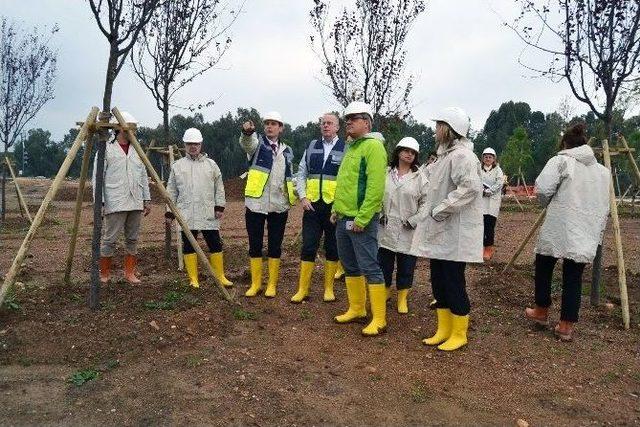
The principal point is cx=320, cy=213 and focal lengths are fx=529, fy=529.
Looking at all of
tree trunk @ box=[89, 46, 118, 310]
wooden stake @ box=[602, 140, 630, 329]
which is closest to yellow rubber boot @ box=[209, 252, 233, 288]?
tree trunk @ box=[89, 46, 118, 310]

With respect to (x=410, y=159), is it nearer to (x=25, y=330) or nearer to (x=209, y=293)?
(x=209, y=293)

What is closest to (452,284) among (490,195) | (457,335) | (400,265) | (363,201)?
(457,335)

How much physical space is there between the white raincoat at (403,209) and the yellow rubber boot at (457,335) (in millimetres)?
1139

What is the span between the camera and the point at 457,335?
4.47 m

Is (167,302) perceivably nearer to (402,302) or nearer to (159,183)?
(159,183)

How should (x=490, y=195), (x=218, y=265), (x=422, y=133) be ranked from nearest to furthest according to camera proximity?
(x=218, y=265) → (x=490, y=195) → (x=422, y=133)

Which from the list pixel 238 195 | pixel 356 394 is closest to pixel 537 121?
pixel 238 195

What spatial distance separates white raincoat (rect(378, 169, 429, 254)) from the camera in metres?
5.46

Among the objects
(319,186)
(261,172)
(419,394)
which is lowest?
(419,394)

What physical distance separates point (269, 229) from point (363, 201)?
161cm

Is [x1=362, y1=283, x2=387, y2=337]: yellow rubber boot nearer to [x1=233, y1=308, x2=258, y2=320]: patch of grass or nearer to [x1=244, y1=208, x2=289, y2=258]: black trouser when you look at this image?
[x1=233, y1=308, x2=258, y2=320]: patch of grass

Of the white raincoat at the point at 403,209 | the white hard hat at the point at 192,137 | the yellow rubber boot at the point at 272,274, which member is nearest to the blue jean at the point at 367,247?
the white raincoat at the point at 403,209

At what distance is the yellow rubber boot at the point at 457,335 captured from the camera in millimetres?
4426

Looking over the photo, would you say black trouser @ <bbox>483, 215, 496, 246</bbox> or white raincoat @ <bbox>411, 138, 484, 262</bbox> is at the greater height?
white raincoat @ <bbox>411, 138, 484, 262</bbox>
